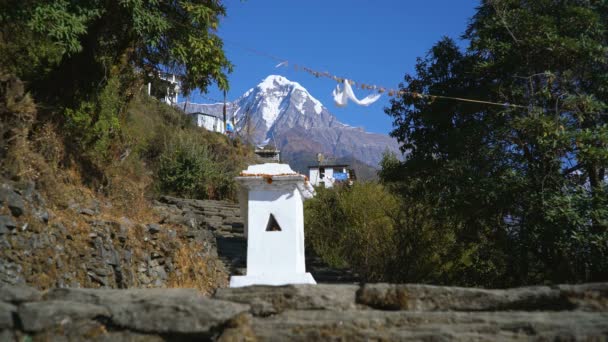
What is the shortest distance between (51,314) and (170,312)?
0.79 metres

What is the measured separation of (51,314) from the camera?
11.0ft

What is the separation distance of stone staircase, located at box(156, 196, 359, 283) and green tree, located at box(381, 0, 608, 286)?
3.65 meters

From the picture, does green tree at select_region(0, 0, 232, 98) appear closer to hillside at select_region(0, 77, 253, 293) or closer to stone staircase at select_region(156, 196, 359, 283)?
hillside at select_region(0, 77, 253, 293)

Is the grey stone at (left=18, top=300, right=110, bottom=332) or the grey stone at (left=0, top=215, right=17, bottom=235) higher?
the grey stone at (left=0, top=215, right=17, bottom=235)

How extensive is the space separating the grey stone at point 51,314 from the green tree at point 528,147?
23.9ft

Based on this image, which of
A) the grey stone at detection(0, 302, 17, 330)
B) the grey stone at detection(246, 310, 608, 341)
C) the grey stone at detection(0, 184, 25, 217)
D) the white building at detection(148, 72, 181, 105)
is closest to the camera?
the grey stone at detection(246, 310, 608, 341)

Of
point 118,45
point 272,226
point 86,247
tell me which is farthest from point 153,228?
point 118,45

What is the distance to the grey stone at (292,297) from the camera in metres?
3.52

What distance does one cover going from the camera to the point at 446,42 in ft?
39.8

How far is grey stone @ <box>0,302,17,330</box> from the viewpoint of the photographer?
132 inches

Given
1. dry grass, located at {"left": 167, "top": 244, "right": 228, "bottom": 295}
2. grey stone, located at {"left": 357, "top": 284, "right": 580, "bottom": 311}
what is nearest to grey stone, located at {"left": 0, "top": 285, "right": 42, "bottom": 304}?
grey stone, located at {"left": 357, "top": 284, "right": 580, "bottom": 311}

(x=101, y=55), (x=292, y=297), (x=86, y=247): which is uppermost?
(x=101, y=55)

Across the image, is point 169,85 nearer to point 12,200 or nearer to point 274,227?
point 12,200

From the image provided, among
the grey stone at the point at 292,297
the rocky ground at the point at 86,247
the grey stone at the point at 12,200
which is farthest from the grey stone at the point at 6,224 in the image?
the grey stone at the point at 292,297
